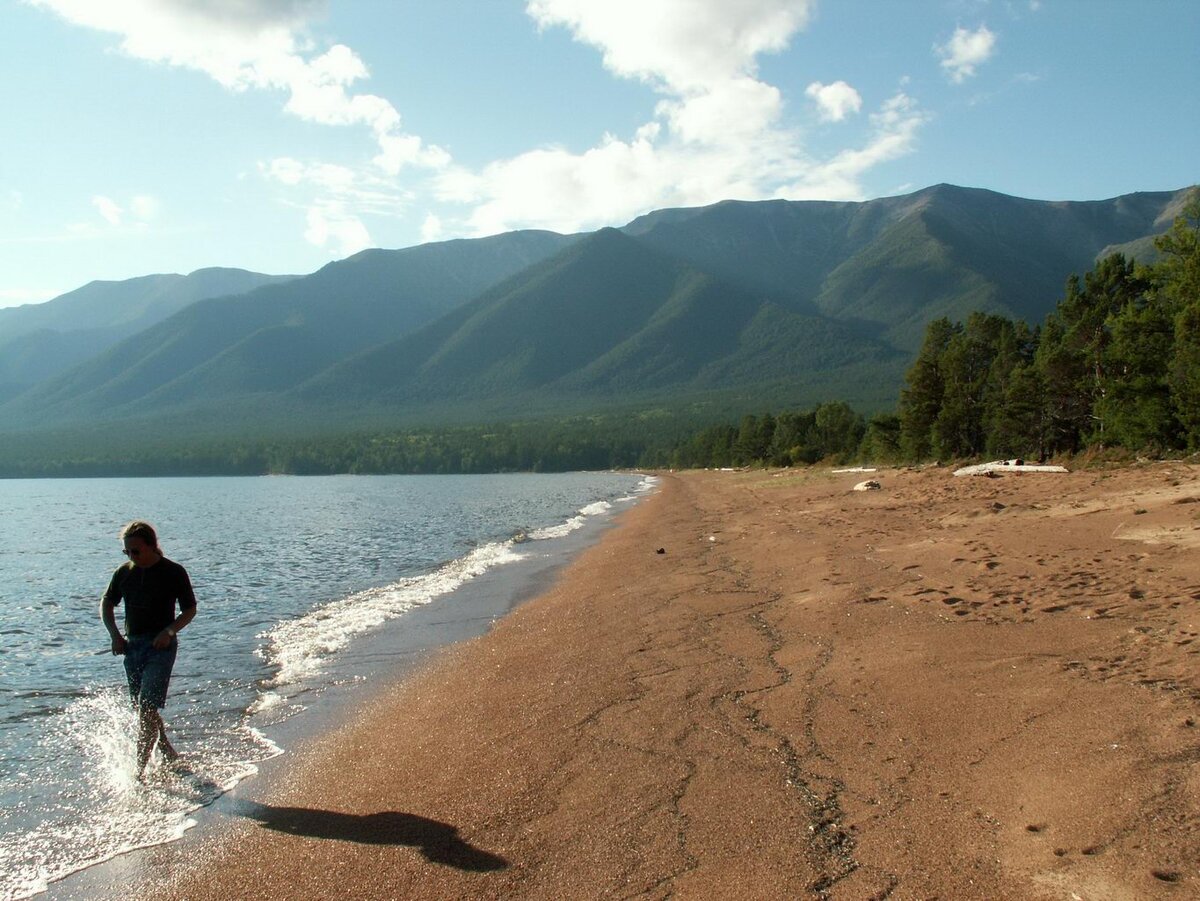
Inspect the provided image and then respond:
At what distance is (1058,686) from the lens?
7379 millimetres

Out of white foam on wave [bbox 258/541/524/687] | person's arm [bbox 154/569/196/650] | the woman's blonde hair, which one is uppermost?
the woman's blonde hair

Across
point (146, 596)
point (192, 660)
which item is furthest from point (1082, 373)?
point (146, 596)

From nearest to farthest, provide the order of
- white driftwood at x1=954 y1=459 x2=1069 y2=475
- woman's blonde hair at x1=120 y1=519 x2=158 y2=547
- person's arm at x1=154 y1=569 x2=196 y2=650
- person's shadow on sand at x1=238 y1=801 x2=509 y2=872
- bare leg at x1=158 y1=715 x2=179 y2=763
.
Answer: person's shadow on sand at x1=238 y1=801 x2=509 y2=872
woman's blonde hair at x1=120 y1=519 x2=158 y2=547
person's arm at x1=154 y1=569 x2=196 y2=650
bare leg at x1=158 y1=715 x2=179 y2=763
white driftwood at x1=954 y1=459 x2=1069 y2=475

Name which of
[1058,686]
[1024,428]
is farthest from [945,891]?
[1024,428]

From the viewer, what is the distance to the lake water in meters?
7.21

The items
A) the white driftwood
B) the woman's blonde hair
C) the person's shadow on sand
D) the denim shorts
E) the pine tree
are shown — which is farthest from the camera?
the pine tree

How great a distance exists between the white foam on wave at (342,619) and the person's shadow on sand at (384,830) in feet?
16.6

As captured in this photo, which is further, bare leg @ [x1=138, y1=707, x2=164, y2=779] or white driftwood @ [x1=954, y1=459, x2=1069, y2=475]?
white driftwood @ [x1=954, y1=459, x2=1069, y2=475]

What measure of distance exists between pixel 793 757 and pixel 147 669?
6.55m

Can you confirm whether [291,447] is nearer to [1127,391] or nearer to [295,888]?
[1127,391]

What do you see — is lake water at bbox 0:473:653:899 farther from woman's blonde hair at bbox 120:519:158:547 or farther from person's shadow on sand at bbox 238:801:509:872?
woman's blonde hair at bbox 120:519:158:547

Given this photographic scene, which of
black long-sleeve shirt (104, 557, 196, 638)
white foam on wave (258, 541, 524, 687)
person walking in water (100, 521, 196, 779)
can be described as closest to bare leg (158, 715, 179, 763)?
person walking in water (100, 521, 196, 779)

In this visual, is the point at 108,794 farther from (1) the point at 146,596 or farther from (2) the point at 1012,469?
(2) the point at 1012,469

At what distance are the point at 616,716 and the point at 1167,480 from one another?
62.3 feet
